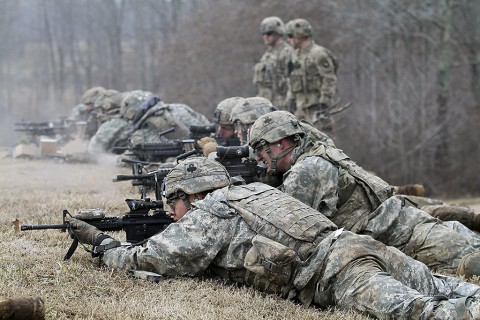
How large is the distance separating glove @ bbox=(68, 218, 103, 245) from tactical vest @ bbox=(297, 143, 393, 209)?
2049 mm

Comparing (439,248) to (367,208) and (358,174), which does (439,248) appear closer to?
(367,208)

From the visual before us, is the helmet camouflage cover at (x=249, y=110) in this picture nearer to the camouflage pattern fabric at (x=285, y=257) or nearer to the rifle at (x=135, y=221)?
the rifle at (x=135, y=221)

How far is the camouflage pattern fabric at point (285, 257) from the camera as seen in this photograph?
18.8 feet

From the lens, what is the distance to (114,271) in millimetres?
6559

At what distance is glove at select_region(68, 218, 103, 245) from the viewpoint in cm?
675

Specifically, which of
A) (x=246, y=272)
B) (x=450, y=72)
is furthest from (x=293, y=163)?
(x=450, y=72)

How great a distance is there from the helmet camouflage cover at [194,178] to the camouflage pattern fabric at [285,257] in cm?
22

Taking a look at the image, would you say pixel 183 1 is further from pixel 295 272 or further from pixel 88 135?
pixel 295 272

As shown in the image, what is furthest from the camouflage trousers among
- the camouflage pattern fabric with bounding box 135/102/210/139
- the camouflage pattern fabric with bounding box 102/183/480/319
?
the camouflage pattern fabric with bounding box 135/102/210/139

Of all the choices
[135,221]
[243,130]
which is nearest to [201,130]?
[243,130]

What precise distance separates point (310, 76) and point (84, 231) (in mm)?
9462

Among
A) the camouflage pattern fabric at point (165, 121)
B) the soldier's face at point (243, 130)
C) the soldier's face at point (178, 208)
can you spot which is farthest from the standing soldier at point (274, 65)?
the soldier's face at point (178, 208)

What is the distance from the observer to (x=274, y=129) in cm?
779

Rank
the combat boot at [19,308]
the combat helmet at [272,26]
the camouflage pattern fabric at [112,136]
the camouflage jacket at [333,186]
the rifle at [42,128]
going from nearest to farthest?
the combat boot at [19,308], the camouflage jacket at [333,186], the camouflage pattern fabric at [112,136], the combat helmet at [272,26], the rifle at [42,128]
